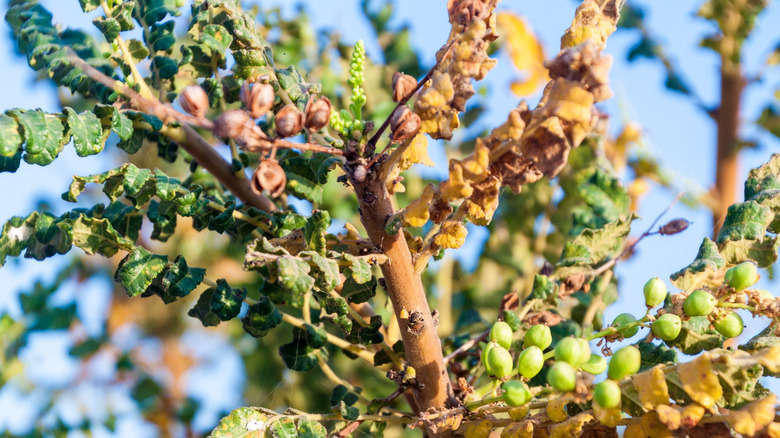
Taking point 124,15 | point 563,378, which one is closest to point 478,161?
point 563,378

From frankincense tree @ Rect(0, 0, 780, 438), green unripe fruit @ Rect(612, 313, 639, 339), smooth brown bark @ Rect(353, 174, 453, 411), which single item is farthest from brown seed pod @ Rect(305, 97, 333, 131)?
green unripe fruit @ Rect(612, 313, 639, 339)

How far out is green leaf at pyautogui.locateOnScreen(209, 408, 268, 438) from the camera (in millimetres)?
799

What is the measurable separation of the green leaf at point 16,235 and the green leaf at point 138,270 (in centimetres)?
17

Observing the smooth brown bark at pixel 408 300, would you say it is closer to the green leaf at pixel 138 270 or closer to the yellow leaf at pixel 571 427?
the yellow leaf at pixel 571 427

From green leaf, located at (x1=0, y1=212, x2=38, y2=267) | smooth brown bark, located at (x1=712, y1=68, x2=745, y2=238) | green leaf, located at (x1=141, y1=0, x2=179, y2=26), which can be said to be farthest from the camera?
smooth brown bark, located at (x1=712, y1=68, x2=745, y2=238)

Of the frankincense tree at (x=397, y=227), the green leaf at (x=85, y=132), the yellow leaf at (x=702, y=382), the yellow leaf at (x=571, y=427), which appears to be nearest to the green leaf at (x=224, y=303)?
the frankincense tree at (x=397, y=227)

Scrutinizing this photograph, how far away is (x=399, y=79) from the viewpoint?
0.73 meters

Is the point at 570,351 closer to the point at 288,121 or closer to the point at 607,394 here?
the point at 607,394

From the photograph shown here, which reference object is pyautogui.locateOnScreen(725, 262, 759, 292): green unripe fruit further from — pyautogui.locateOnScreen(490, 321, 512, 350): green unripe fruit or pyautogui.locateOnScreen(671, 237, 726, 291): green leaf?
pyautogui.locateOnScreen(490, 321, 512, 350): green unripe fruit

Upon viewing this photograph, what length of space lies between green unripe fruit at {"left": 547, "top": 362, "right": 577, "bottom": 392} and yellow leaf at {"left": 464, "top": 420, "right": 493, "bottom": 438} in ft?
0.40

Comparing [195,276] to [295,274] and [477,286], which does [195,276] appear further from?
[477,286]

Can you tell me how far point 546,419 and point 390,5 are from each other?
1.22 meters

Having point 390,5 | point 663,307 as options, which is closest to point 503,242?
point 390,5

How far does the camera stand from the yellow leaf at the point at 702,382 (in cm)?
64
